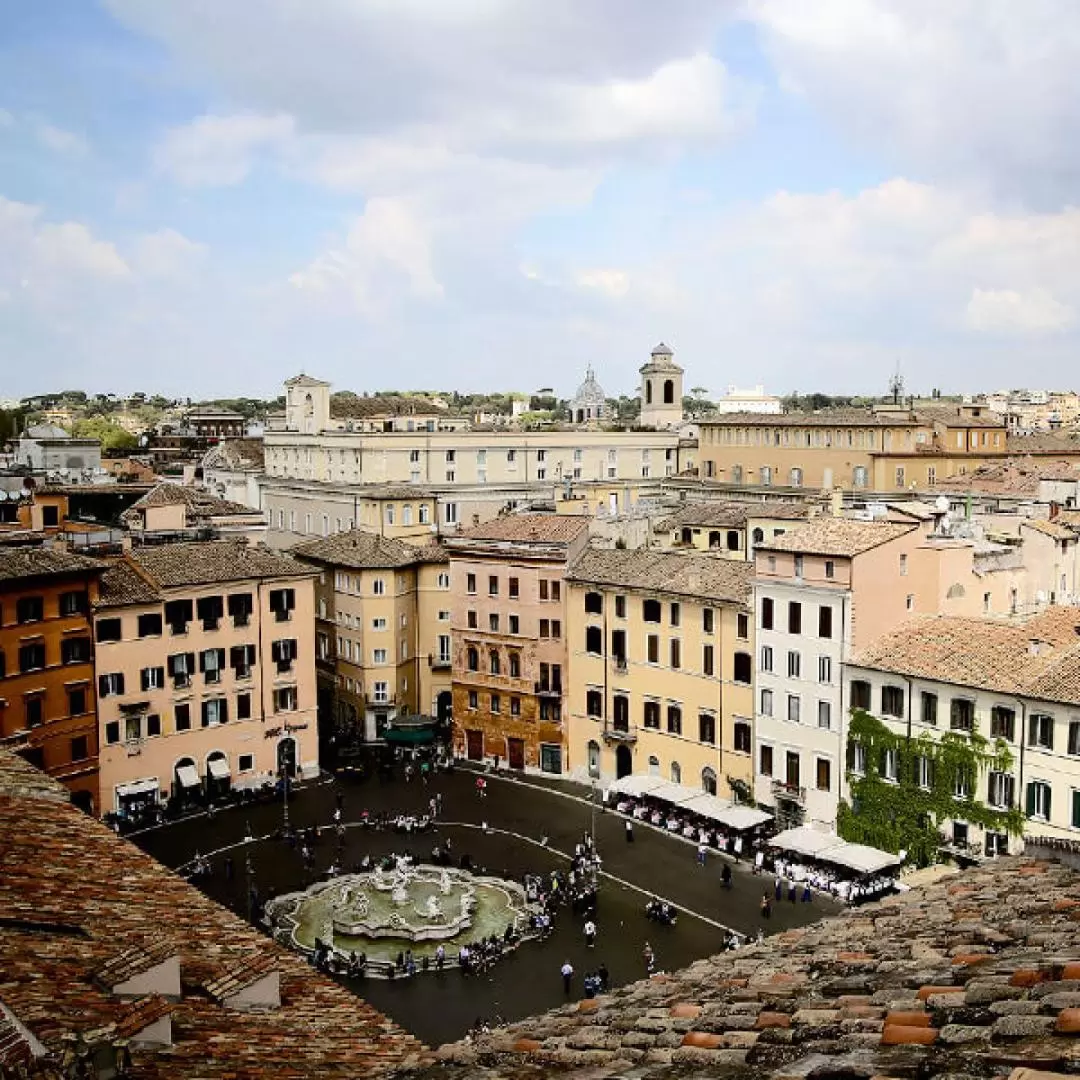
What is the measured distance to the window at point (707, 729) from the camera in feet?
171

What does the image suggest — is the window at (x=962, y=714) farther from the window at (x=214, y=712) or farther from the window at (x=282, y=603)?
the window at (x=214, y=712)

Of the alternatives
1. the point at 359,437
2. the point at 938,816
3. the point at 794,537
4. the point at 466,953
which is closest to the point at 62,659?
the point at 466,953

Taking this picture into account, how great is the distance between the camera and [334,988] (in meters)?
16.9

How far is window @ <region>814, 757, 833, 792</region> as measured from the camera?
46562 millimetres

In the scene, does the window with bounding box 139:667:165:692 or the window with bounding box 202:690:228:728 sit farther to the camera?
the window with bounding box 202:690:228:728

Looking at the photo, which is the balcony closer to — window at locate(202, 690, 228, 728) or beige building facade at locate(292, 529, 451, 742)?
beige building facade at locate(292, 529, 451, 742)

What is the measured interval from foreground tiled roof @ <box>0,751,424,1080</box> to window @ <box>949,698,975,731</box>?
2836 cm

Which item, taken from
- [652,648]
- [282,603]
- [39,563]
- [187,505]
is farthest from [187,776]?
[187,505]

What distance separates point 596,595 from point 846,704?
47.4 feet

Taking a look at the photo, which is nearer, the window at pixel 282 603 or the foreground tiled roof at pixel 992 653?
the foreground tiled roof at pixel 992 653

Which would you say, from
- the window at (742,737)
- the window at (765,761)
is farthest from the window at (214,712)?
the window at (765,761)

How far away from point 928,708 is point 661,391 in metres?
80.5

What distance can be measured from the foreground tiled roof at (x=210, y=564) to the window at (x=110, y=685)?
428 centimetres

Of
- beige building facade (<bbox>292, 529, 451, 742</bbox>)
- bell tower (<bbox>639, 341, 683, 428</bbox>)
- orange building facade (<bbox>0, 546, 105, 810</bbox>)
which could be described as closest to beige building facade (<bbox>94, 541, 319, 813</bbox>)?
orange building facade (<bbox>0, 546, 105, 810</bbox>)
